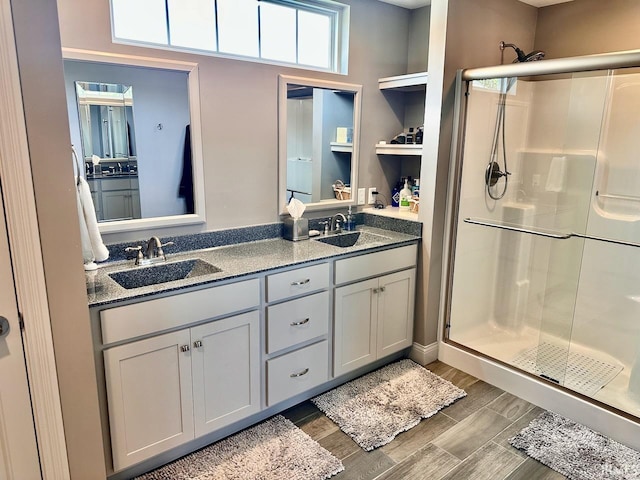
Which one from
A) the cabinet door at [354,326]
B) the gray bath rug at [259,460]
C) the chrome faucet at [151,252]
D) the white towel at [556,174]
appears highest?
the white towel at [556,174]

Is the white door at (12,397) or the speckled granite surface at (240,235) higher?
the speckled granite surface at (240,235)

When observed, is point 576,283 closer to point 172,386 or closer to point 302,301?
point 302,301

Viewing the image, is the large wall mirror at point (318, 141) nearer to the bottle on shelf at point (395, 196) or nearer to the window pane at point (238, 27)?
the window pane at point (238, 27)

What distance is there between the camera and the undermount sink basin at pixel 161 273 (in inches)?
86.0

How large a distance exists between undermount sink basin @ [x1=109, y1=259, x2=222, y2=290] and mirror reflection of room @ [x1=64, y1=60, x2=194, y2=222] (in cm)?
30

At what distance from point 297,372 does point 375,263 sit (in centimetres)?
80

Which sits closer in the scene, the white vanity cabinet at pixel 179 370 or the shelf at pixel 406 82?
the white vanity cabinet at pixel 179 370

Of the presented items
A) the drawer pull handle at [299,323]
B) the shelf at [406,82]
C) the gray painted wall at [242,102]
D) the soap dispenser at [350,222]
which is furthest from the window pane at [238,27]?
the drawer pull handle at [299,323]

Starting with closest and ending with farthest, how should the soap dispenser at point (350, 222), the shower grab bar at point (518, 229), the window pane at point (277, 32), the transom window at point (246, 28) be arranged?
the transom window at point (246, 28), the window pane at point (277, 32), the shower grab bar at point (518, 229), the soap dispenser at point (350, 222)

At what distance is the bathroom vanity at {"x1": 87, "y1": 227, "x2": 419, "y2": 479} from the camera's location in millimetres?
1877

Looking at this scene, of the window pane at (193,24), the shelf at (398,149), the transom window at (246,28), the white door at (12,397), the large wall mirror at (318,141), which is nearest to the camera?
the white door at (12,397)

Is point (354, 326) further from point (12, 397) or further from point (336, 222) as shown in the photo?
point (12, 397)

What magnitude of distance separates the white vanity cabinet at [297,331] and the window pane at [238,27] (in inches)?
53.5

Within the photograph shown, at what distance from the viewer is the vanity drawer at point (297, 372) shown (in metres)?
2.37
